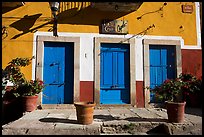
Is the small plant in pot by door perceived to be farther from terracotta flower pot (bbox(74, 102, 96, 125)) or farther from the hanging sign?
the hanging sign

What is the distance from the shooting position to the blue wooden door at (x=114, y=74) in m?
7.80

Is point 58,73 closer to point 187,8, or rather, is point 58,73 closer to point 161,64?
point 161,64

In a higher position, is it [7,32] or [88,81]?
[7,32]

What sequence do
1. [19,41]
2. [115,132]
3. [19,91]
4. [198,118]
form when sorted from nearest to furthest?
[115,132]
[198,118]
[19,91]
[19,41]

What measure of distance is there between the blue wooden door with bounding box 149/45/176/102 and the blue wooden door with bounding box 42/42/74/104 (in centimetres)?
302

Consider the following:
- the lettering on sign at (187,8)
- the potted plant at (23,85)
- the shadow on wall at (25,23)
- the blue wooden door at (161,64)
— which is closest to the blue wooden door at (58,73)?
the potted plant at (23,85)

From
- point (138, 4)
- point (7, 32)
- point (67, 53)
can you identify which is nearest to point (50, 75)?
point (67, 53)

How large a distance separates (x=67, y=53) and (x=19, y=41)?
170 centimetres

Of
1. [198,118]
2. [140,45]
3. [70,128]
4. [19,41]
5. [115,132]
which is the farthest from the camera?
[140,45]

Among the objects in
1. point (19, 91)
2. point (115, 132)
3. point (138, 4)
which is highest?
point (138, 4)

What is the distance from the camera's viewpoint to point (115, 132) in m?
5.29

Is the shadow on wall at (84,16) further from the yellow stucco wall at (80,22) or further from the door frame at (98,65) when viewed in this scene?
the door frame at (98,65)

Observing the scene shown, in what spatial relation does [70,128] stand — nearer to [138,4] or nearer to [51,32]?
[51,32]

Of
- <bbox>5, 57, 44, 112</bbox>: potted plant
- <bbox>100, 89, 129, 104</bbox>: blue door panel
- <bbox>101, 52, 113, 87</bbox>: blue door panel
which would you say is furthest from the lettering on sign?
<bbox>5, 57, 44, 112</bbox>: potted plant
